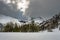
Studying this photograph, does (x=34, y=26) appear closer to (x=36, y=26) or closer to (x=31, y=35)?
(x=36, y=26)

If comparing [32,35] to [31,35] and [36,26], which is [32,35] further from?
[36,26]

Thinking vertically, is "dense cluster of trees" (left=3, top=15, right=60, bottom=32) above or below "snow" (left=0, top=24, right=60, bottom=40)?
above

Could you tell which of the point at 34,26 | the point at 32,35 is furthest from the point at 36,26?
the point at 32,35

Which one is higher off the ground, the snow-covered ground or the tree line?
the tree line

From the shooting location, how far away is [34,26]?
1.92 m

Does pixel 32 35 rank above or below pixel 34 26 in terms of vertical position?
below

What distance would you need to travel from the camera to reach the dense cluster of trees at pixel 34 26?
1884mm

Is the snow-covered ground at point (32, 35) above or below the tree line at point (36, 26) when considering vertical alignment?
below

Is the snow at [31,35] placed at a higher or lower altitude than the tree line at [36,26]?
lower

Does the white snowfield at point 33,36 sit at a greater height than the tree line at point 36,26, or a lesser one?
lesser

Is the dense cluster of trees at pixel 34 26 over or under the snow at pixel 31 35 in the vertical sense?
over

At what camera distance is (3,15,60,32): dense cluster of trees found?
74.2 inches

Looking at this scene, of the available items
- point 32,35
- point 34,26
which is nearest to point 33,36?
point 32,35

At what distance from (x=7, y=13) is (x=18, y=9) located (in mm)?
177
